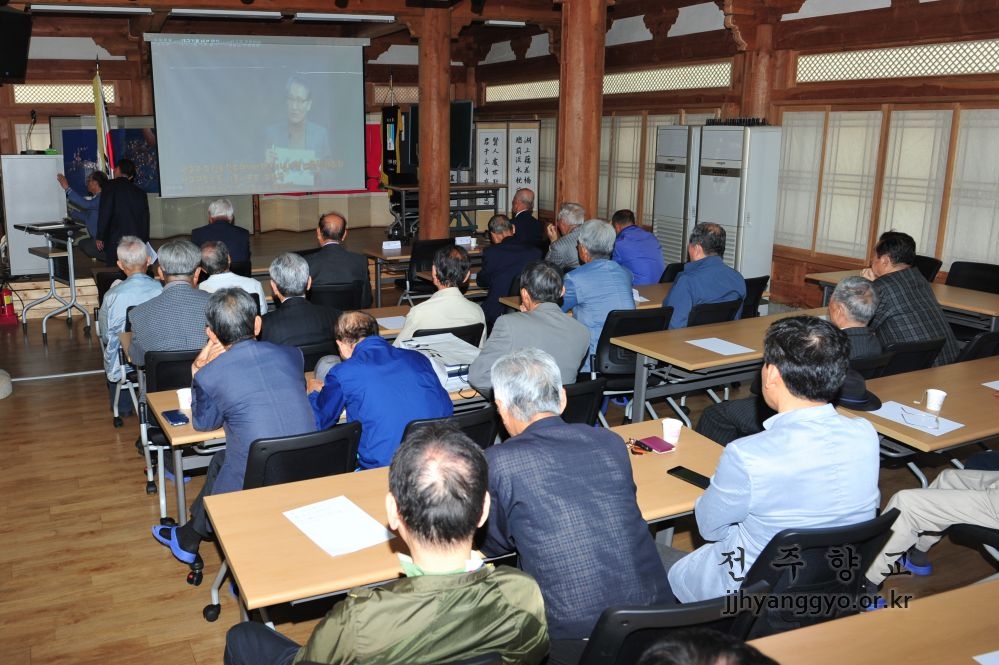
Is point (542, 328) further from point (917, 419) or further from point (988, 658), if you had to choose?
point (988, 658)

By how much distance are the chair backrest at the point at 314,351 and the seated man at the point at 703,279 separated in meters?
2.18

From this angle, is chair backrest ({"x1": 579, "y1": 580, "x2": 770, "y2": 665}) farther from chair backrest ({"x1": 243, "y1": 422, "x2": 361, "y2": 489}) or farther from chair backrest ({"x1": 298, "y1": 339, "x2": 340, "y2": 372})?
chair backrest ({"x1": 298, "y1": 339, "x2": 340, "y2": 372})

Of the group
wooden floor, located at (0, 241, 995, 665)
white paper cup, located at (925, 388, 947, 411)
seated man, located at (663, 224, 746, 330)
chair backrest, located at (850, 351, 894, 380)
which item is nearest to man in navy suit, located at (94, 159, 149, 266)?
wooden floor, located at (0, 241, 995, 665)

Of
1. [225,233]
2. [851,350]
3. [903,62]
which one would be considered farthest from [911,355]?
[225,233]

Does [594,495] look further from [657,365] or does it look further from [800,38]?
Answer: [800,38]

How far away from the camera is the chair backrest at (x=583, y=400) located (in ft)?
11.8

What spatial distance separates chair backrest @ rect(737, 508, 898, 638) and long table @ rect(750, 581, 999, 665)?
17 centimetres

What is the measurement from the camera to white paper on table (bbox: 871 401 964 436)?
11.3 feet

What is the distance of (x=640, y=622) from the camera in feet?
6.03

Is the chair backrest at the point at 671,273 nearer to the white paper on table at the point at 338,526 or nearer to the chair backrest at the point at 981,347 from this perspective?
the chair backrest at the point at 981,347

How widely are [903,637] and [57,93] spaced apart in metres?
14.1

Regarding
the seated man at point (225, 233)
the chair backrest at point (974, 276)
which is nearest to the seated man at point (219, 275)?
the seated man at point (225, 233)

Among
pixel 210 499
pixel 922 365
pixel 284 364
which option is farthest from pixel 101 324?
pixel 922 365

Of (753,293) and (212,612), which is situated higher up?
(753,293)
